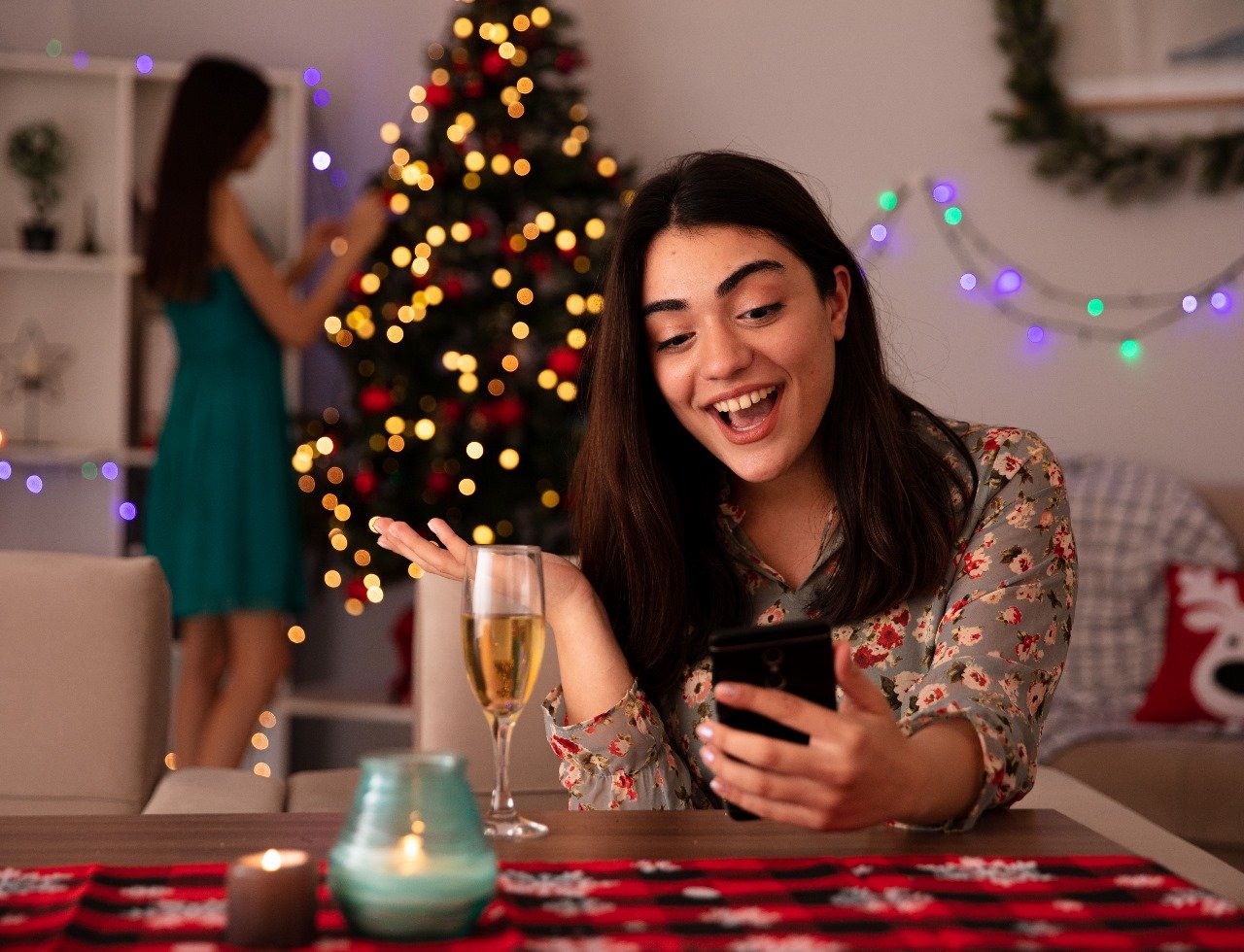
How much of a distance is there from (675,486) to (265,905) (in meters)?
0.98

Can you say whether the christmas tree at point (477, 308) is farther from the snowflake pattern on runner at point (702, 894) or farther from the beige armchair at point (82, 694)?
the snowflake pattern on runner at point (702, 894)

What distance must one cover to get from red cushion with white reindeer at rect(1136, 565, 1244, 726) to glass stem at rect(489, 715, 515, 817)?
2.66 meters

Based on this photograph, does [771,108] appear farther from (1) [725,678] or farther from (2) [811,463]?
(1) [725,678]

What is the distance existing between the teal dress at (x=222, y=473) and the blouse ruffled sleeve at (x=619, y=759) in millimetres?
2242

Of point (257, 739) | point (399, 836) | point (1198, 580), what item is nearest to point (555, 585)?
point (399, 836)

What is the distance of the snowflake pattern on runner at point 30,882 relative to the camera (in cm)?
92

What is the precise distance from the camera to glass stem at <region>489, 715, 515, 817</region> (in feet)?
3.55

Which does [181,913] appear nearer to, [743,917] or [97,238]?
[743,917]

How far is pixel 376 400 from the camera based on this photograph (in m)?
3.55

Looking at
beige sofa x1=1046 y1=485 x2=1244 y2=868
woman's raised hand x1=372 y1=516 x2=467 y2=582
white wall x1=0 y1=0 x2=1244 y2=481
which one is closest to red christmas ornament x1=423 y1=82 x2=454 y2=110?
white wall x1=0 y1=0 x2=1244 y2=481

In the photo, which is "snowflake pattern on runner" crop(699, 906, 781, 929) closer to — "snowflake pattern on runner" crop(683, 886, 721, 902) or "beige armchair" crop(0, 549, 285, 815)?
"snowflake pattern on runner" crop(683, 886, 721, 902)

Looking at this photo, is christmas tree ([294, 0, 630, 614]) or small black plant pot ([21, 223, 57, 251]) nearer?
christmas tree ([294, 0, 630, 614])

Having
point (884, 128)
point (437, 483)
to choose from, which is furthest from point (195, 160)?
point (884, 128)

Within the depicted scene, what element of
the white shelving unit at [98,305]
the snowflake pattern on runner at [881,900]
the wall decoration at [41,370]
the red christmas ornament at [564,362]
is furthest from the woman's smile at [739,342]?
the wall decoration at [41,370]
